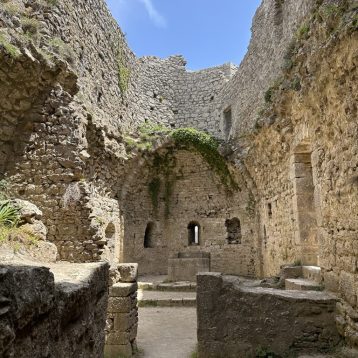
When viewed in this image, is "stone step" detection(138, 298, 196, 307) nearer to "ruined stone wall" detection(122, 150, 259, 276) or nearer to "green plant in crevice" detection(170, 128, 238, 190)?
"ruined stone wall" detection(122, 150, 259, 276)

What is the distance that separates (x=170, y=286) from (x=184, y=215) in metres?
4.44

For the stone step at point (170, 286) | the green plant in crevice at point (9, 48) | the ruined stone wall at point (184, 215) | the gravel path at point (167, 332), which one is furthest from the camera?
the ruined stone wall at point (184, 215)

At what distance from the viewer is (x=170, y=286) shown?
1098cm

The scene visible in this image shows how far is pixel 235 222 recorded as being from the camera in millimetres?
14352

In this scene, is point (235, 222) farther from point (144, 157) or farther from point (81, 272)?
point (81, 272)

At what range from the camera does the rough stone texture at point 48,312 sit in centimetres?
141

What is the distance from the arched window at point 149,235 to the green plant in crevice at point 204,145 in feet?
12.9

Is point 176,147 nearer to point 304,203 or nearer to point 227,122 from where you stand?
point 227,122

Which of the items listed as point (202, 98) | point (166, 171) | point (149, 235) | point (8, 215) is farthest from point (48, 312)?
point (202, 98)

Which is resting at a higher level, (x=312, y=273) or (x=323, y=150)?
(x=323, y=150)

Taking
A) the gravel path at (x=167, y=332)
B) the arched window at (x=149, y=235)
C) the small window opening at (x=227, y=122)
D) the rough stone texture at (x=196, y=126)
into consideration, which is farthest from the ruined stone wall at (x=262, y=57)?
the gravel path at (x=167, y=332)

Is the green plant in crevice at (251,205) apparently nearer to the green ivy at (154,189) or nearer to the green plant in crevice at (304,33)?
the green ivy at (154,189)

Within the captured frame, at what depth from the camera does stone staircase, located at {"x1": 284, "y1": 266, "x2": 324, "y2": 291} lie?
541 cm

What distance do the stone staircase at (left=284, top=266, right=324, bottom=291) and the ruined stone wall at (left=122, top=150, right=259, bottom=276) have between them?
20.5 feet
